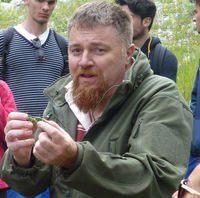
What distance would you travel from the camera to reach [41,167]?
8.94 feet

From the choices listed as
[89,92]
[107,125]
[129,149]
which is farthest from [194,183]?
[89,92]

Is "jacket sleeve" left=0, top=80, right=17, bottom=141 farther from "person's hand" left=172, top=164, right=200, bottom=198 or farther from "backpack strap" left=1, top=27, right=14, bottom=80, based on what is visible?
"person's hand" left=172, top=164, right=200, bottom=198

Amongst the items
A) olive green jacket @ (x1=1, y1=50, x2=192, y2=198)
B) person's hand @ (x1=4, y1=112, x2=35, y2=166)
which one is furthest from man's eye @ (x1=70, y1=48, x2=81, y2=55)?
person's hand @ (x1=4, y1=112, x2=35, y2=166)

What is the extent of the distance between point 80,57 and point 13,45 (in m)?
2.94

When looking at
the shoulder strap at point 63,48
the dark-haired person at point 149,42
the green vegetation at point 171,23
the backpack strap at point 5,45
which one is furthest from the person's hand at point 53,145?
the green vegetation at point 171,23

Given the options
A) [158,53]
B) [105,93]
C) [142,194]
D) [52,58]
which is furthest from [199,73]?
[142,194]

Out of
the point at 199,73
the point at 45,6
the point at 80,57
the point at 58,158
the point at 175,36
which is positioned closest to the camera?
the point at 58,158

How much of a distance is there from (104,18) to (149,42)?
2959 mm

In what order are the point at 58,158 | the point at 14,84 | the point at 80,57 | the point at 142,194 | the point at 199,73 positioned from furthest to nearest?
the point at 14,84 → the point at 199,73 → the point at 80,57 → the point at 142,194 → the point at 58,158

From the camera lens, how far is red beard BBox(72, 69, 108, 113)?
2668 millimetres

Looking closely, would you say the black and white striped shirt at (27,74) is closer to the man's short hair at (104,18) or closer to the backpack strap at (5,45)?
the backpack strap at (5,45)

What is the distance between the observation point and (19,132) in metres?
2.39

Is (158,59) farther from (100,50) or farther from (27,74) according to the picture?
(100,50)

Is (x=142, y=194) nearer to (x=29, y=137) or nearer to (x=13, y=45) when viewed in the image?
(x=29, y=137)
